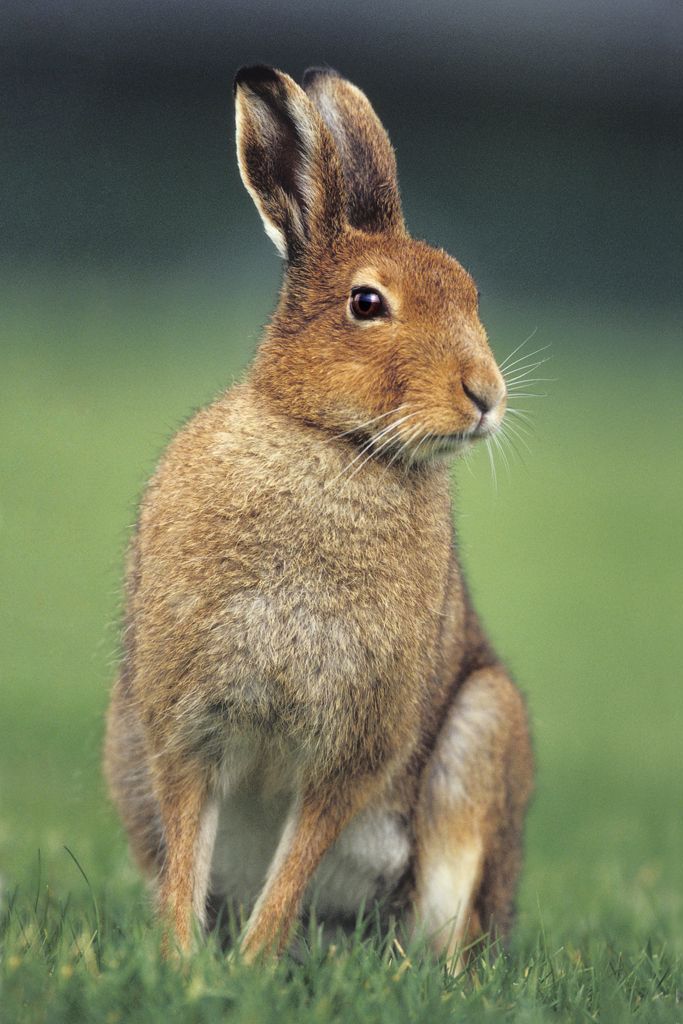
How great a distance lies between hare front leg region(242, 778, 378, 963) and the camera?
4188 millimetres

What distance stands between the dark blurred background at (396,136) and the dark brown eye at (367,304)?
52cm

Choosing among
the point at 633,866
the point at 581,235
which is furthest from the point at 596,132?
the point at 633,866

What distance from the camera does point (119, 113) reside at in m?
7.44

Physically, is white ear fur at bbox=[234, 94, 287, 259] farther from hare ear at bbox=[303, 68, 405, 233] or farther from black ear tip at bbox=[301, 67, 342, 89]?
black ear tip at bbox=[301, 67, 342, 89]

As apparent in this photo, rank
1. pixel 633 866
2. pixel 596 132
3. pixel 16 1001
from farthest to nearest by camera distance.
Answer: pixel 596 132 < pixel 633 866 < pixel 16 1001

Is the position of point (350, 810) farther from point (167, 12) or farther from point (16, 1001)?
point (167, 12)

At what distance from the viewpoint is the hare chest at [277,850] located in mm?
4434

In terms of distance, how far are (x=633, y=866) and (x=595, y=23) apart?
424cm

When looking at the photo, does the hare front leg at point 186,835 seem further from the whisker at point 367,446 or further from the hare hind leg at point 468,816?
the whisker at point 367,446

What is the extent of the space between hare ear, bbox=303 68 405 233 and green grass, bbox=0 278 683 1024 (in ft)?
1.70

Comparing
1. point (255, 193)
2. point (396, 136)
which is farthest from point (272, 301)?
point (396, 136)

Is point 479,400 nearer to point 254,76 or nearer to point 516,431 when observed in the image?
point 516,431

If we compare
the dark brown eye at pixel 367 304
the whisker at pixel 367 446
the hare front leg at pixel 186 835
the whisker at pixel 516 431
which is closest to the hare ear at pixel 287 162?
the dark brown eye at pixel 367 304

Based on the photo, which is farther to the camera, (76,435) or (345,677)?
(76,435)
